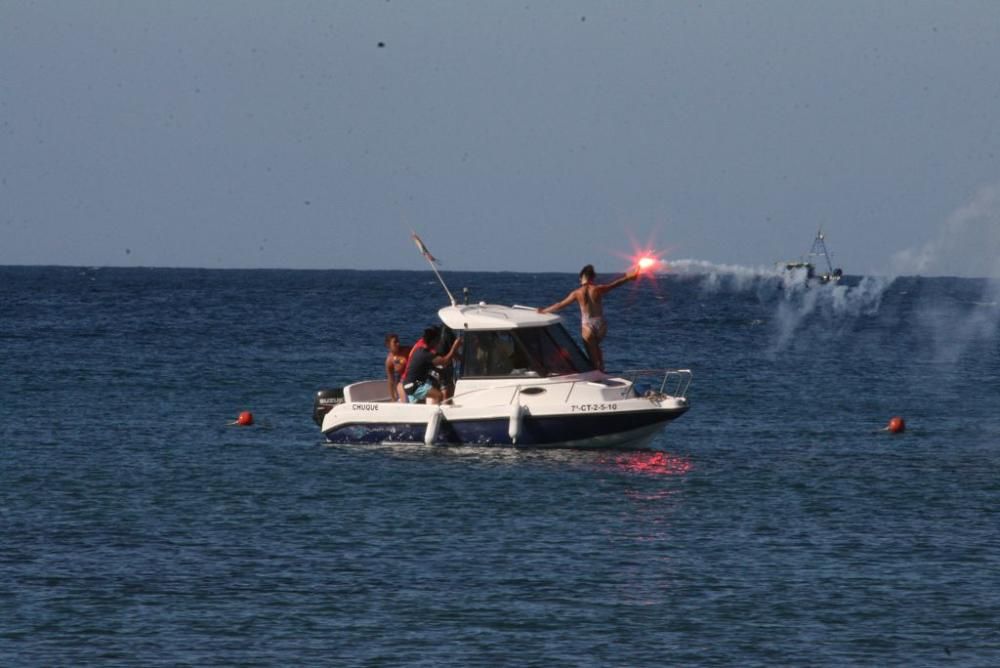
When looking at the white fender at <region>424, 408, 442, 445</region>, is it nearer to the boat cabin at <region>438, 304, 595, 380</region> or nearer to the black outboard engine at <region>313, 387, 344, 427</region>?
the boat cabin at <region>438, 304, 595, 380</region>

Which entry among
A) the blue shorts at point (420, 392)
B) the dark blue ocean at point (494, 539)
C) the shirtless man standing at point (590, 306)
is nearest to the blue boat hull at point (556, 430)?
the dark blue ocean at point (494, 539)

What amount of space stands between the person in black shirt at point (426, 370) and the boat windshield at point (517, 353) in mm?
387

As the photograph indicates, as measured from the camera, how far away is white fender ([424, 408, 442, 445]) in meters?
29.5

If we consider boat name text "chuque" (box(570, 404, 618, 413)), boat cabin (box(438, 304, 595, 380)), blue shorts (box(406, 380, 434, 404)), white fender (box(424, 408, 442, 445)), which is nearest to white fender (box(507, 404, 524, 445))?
boat cabin (box(438, 304, 595, 380))

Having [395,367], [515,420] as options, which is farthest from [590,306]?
[395,367]

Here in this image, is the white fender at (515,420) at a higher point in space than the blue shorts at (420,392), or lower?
lower

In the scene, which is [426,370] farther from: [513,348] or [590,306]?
[590,306]

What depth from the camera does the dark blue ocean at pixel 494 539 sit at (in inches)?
668

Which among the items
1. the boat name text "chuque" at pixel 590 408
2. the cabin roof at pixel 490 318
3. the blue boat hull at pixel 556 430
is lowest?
the blue boat hull at pixel 556 430

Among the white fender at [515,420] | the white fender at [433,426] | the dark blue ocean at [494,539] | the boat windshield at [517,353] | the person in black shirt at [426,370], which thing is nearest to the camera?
the dark blue ocean at [494,539]

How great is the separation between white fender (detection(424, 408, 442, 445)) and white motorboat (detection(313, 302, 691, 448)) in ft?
0.06

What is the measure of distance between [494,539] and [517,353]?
7919mm

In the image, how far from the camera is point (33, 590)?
18.8 metres

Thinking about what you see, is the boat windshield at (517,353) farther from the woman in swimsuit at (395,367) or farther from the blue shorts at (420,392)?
the woman in swimsuit at (395,367)
